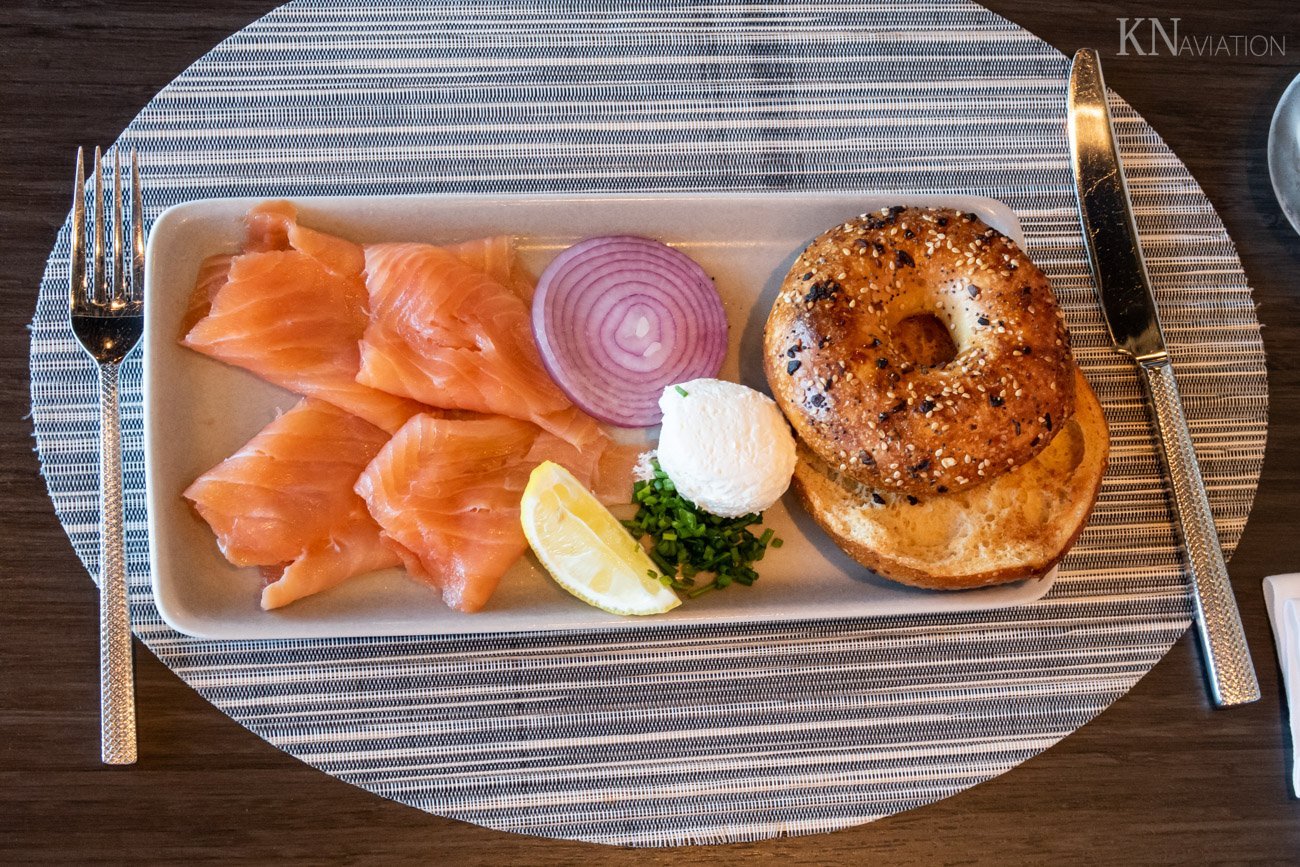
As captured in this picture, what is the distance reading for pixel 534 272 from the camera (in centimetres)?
220

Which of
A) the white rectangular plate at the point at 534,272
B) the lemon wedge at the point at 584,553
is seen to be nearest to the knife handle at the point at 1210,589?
the white rectangular plate at the point at 534,272

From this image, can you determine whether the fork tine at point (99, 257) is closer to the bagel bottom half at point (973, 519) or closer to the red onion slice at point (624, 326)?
the red onion slice at point (624, 326)

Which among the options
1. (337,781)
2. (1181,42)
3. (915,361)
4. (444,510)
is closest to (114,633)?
(337,781)

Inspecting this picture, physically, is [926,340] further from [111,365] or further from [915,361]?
[111,365]

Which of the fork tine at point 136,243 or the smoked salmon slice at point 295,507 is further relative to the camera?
the fork tine at point 136,243

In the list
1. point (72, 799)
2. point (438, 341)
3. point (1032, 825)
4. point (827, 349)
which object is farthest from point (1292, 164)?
point (72, 799)

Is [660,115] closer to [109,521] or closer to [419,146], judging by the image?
[419,146]

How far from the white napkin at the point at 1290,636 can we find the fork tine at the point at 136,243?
2.67 metres

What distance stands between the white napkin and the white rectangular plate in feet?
2.05

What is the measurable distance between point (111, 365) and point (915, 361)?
175 centimetres

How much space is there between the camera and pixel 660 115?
7.75ft

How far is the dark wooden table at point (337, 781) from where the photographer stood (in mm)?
2027

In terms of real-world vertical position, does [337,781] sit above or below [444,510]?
below

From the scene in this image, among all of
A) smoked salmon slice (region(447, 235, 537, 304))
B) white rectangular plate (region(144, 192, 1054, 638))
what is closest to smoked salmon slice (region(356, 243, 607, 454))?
smoked salmon slice (region(447, 235, 537, 304))
